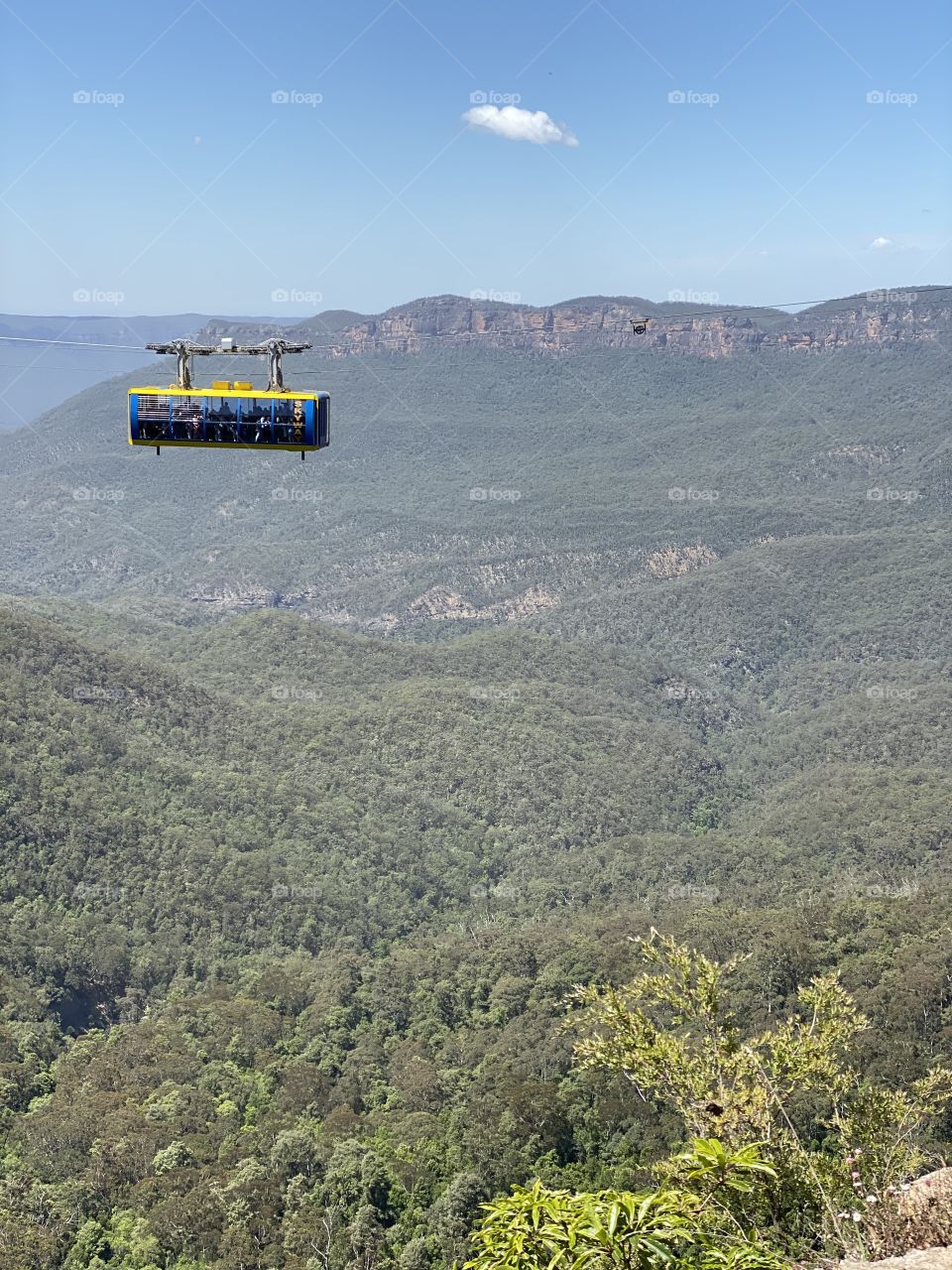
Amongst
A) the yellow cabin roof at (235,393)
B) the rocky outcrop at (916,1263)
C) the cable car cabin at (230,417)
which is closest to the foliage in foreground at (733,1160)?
the rocky outcrop at (916,1263)

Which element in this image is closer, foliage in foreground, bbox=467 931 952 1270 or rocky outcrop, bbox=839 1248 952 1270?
foliage in foreground, bbox=467 931 952 1270

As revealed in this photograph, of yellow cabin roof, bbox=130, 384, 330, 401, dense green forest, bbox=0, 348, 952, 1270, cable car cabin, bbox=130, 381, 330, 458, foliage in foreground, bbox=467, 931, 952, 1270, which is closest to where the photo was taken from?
foliage in foreground, bbox=467, 931, 952, 1270

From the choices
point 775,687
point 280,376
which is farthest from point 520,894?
point 775,687

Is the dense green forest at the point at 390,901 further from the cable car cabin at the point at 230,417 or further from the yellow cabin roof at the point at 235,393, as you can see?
the yellow cabin roof at the point at 235,393

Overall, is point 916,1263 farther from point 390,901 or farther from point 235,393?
point 390,901

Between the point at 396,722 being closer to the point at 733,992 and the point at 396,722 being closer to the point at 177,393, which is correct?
the point at 733,992

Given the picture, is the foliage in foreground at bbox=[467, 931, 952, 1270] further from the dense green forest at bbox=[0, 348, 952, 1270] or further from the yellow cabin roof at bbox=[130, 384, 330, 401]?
the yellow cabin roof at bbox=[130, 384, 330, 401]

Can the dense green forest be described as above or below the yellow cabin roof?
below

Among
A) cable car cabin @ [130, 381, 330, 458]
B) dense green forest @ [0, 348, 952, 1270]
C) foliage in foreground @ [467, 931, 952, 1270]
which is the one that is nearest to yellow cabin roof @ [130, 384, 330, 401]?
cable car cabin @ [130, 381, 330, 458]

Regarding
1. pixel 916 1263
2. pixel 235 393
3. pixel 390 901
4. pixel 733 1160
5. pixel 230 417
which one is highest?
pixel 235 393

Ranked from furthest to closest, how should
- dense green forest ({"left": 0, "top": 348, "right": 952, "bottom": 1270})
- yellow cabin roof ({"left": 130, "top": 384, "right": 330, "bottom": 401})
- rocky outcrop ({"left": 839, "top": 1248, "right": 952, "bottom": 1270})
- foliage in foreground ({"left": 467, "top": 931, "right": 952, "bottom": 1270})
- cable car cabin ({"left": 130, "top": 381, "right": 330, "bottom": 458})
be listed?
dense green forest ({"left": 0, "top": 348, "right": 952, "bottom": 1270}) < cable car cabin ({"left": 130, "top": 381, "right": 330, "bottom": 458}) < yellow cabin roof ({"left": 130, "top": 384, "right": 330, "bottom": 401}) < rocky outcrop ({"left": 839, "top": 1248, "right": 952, "bottom": 1270}) < foliage in foreground ({"left": 467, "top": 931, "right": 952, "bottom": 1270})

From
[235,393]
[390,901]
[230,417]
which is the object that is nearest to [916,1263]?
[230,417]
